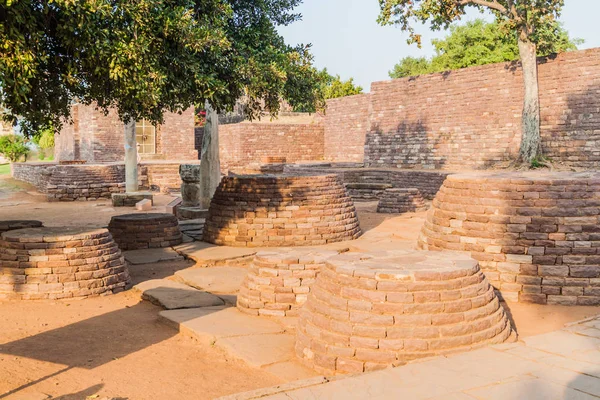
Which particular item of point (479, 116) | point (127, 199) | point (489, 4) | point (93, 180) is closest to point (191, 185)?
point (127, 199)

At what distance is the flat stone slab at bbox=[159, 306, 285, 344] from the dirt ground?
9 cm

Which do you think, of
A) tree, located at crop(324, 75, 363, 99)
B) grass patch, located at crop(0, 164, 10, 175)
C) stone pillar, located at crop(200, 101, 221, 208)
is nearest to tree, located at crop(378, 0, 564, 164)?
stone pillar, located at crop(200, 101, 221, 208)

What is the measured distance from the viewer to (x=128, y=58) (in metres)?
6.77

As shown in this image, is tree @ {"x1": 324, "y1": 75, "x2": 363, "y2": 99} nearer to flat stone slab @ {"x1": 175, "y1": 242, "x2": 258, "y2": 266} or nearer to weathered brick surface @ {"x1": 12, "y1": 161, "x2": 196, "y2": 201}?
weathered brick surface @ {"x1": 12, "y1": 161, "x2": 196, "y2": 201}

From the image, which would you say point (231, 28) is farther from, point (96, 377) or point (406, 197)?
point (96, 377)

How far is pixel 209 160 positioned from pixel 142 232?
362 cm

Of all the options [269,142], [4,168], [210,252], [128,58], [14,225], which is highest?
[128,58]

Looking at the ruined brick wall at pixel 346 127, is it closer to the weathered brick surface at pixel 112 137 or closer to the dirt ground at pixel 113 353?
the weathered brick surface at pixel 112 137

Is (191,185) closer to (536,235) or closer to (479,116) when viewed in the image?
(479,116)

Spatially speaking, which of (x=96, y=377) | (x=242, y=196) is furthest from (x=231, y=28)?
(x=96, y=377)

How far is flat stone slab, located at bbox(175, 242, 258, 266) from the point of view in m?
8.27

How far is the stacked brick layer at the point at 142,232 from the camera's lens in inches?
356

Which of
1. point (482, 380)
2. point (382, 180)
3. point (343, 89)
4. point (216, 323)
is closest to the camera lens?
point (482, 380)

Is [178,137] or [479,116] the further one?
[178,137]
